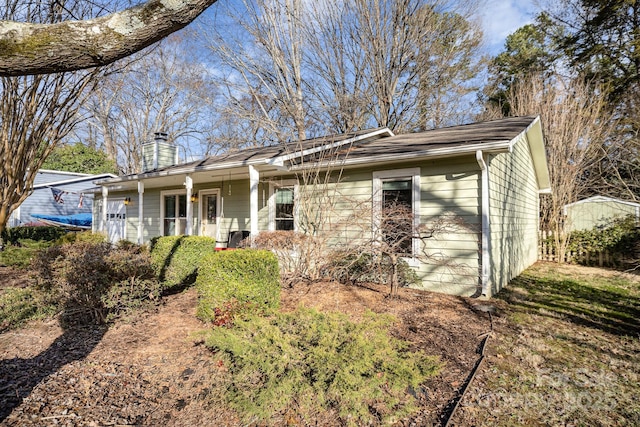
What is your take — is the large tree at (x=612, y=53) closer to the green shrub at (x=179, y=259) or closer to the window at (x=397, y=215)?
the window at (x=397, y=215)

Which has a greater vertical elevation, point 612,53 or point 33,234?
point 612,53

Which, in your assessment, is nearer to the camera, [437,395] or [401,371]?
[401,371]

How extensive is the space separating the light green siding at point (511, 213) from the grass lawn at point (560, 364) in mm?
883

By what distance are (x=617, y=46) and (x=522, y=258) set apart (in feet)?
50.2

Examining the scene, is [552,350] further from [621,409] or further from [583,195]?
[583,195]

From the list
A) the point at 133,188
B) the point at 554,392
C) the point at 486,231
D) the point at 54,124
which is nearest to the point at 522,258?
the point at 486,231

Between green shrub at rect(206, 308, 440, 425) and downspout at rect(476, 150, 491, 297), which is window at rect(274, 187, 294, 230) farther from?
green shrub at rect(206, 308, 440, 425)

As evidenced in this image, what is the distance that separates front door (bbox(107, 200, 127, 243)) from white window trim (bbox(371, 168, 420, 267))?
12.4 meters

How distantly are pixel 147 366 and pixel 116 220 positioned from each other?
46.5 ft

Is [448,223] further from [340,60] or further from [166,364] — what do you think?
[340,60]

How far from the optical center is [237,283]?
4.59 metres

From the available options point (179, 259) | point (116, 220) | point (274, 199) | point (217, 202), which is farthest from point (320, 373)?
point (116, 220)

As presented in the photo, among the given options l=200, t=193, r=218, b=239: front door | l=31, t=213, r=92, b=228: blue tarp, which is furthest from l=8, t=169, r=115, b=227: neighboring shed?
l=200, t=193, r=218, b=239: front door

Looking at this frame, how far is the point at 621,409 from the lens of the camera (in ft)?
9.30
